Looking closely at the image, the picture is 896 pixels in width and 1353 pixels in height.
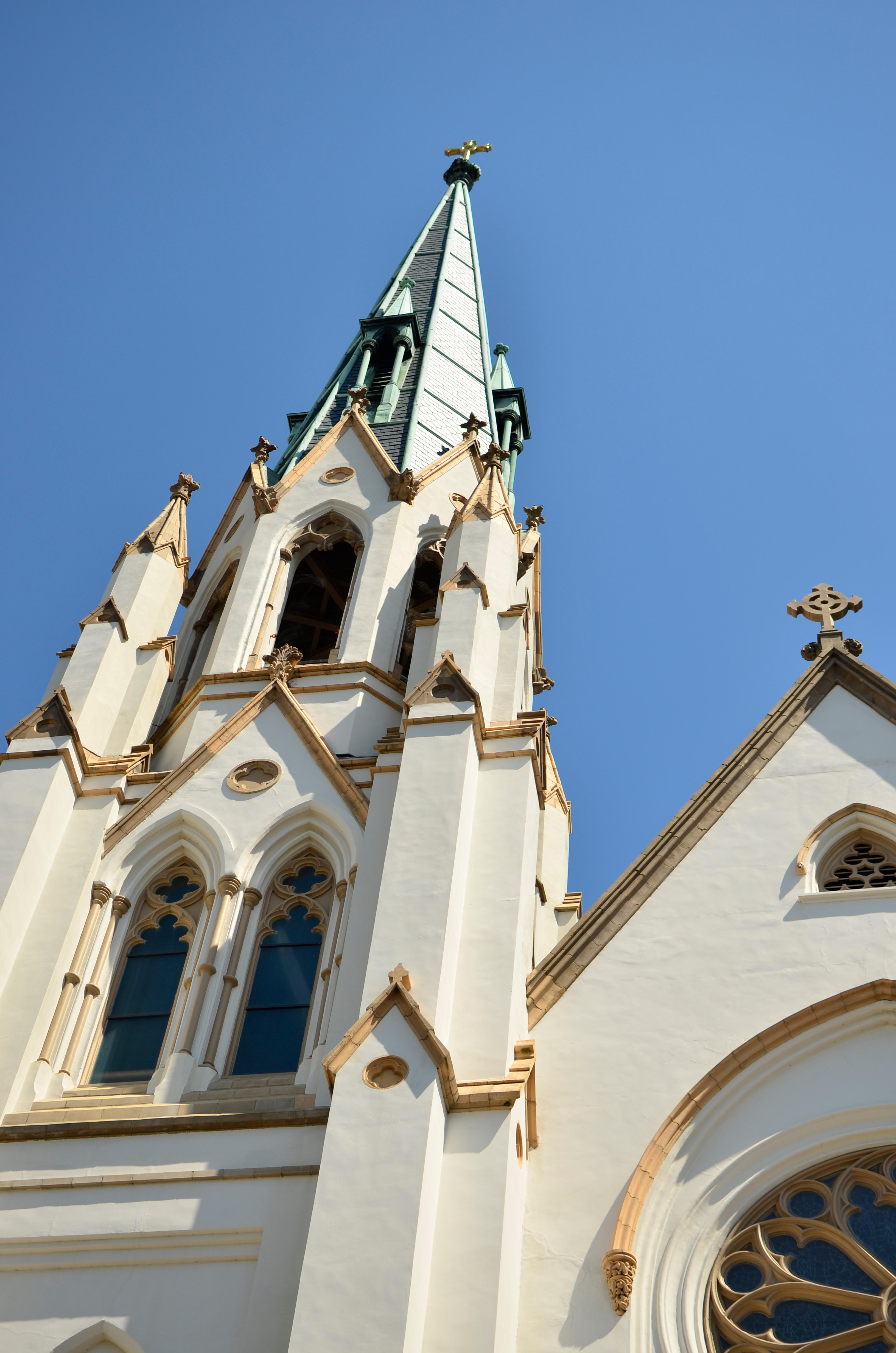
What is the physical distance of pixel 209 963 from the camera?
46.4 feet

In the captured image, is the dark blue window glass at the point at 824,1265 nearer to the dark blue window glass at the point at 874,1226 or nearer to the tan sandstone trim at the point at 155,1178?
the dark blue window glass at the point at 874,1226

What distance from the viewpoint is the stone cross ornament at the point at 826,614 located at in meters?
17.0

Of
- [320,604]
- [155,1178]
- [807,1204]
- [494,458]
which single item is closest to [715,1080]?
[807,1204]

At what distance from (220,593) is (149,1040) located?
25.8 feet

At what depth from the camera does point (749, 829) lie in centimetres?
1520

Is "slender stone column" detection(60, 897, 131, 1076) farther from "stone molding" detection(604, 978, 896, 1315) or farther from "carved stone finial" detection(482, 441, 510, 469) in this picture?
"carved stone finial" detection(482, 441, 510, 469)

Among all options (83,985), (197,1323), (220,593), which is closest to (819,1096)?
(197,1323)

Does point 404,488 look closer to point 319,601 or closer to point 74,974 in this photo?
point 319,601

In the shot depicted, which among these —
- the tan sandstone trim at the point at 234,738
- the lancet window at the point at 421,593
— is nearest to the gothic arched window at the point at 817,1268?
the tan sandstone trim at the point at 234,738

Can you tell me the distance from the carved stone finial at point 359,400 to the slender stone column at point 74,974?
31.1 feet

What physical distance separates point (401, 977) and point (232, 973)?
2.37 metres

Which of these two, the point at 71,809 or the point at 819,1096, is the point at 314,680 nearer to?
the point at 71,809

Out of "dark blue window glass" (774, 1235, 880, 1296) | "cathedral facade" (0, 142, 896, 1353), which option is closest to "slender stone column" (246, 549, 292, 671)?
"cathedral facade" (0, 142, 896, 1353)

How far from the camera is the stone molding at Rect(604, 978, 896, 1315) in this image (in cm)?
1202
